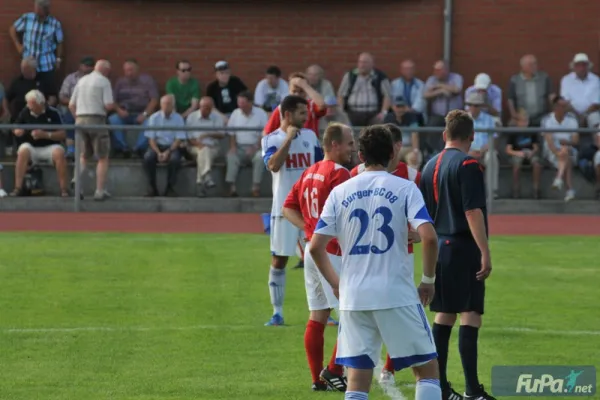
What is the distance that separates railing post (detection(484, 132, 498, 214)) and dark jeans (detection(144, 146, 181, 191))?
5.01m

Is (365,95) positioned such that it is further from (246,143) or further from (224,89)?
(246,143)

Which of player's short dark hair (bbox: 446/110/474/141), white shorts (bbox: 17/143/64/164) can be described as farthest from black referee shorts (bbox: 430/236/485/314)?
white shorts (bbox: 17/143/64/164)

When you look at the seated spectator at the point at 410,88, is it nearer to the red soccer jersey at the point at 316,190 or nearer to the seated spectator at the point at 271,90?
the seated spectator at the point at 271,90

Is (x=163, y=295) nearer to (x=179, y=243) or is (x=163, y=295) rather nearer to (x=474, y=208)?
(x=179, y=243)

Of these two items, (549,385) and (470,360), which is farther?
(549,385)

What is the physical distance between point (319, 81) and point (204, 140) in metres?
2.83

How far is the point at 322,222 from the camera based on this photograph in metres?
8.06

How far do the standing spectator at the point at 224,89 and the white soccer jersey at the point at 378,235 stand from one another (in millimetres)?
16858

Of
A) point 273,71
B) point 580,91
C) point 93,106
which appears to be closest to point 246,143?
point 273,71

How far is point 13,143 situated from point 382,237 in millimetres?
15826

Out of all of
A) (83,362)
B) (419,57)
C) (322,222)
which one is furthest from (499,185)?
(322,222)

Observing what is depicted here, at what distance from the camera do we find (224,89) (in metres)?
25.0

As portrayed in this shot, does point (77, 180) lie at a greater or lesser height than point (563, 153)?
lesser

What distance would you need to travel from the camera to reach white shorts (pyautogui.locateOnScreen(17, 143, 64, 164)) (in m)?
22.6
